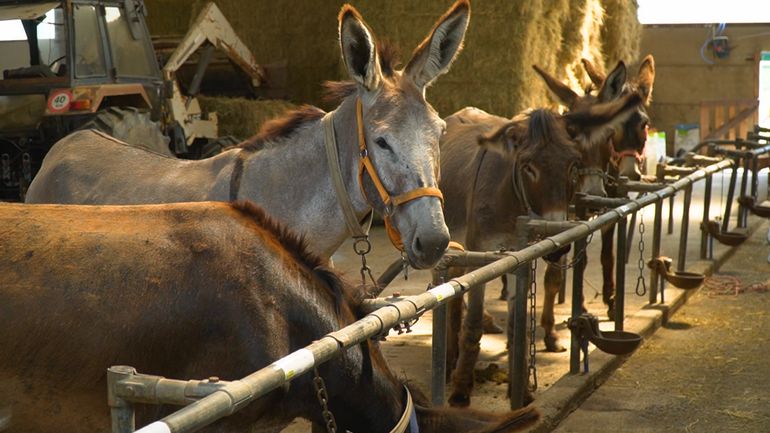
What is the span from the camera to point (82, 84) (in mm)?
8977

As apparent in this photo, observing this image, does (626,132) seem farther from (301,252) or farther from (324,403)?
(324,403)

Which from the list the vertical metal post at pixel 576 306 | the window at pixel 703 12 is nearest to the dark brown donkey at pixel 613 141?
the vertical metal post at pixel 576 306

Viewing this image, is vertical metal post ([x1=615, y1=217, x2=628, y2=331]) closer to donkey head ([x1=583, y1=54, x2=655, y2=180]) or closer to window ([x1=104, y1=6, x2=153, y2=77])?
donkey head ([x1=583, y1=54, x2=655, y2=180])

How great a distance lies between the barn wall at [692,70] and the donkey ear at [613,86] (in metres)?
12.8

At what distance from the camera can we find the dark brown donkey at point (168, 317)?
2.71 metres

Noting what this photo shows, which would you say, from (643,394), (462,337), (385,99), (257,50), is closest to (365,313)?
(385,99)

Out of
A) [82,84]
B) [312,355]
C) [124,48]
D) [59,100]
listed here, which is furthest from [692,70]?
[312,355]

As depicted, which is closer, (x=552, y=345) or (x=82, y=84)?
(x=552, y=345)

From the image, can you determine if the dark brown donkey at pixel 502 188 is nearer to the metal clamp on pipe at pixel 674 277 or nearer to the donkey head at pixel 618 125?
the donkey head at pixel 618 125

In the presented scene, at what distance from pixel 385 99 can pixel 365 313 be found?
1.07m

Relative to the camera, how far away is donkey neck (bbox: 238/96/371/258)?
412 cm

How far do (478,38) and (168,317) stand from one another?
8.90 m

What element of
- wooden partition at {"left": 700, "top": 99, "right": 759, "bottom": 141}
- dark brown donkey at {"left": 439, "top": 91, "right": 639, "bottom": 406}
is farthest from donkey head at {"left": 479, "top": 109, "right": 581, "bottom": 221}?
wooden partition at {"left": 700, "top": 99, "right": 759, "bottom": 141}

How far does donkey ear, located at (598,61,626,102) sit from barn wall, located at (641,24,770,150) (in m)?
12.8
